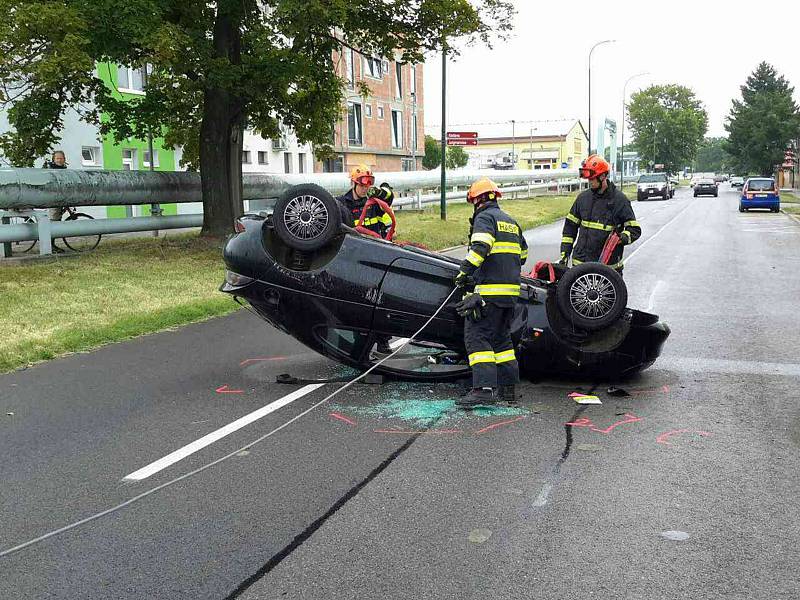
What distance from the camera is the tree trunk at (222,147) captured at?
688 inches

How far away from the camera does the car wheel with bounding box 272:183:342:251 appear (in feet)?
22.5

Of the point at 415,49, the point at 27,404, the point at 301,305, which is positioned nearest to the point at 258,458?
the point at 301,305

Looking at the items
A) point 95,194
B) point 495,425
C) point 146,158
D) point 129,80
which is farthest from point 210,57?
point 146,158

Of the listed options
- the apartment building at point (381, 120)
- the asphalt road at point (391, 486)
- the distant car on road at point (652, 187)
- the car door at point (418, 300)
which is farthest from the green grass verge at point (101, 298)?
the distant car on road at point (652, 187)

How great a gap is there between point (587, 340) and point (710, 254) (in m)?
14.0

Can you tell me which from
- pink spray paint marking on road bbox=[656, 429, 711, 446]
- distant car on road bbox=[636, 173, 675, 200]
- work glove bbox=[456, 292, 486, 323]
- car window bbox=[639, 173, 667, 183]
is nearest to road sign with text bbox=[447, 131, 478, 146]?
work glove bbox=[456, 292, 486, 323]

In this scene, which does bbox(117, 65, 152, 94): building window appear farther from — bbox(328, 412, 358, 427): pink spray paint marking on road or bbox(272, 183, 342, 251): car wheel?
bbox(328, 412, 358, 427): pink spray paint marking on road

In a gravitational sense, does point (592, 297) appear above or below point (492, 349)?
above

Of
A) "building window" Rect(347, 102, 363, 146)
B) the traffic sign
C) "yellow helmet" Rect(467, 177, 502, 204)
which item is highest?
"building window" Rect(347, 102, 363, 146)

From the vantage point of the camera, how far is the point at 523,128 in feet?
377

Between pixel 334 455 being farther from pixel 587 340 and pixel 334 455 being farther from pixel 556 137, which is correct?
pixel 556 137

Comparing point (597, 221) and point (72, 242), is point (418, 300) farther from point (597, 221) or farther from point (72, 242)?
point (72, 242)

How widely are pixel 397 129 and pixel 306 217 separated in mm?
54745

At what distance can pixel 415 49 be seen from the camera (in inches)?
724
